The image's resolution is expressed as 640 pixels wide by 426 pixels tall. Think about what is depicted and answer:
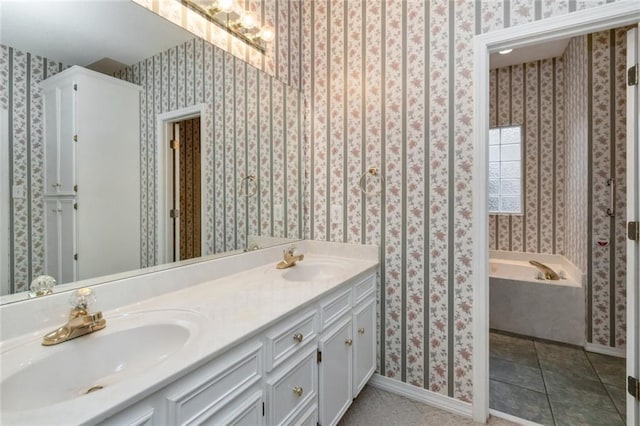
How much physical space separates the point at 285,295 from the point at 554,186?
11.4 ft

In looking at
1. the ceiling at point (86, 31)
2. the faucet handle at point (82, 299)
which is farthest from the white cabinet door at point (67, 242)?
the ceiling at point (86, 31)

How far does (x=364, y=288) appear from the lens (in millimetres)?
1786

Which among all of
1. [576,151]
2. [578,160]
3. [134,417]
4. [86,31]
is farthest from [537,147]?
[134,417]

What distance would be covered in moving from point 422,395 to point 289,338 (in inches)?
47.2

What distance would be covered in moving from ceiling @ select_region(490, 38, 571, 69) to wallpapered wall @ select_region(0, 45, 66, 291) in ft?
11.6

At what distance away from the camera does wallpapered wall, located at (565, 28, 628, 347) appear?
2357 mm

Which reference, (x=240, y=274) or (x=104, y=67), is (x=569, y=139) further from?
(x=104, y=67)

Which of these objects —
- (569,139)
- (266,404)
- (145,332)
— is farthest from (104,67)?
(569,139)

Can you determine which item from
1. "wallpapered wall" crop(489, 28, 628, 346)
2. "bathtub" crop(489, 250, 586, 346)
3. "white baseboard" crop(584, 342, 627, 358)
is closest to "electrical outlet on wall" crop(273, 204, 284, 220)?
"bathtub" crop(489, 250, 586, 346)

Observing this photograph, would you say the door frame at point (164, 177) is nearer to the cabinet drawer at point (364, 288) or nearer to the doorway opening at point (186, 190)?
the doorway opening at point (186, 190)

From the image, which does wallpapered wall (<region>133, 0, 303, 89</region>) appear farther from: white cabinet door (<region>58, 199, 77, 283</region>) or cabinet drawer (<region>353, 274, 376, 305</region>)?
cabinet drawer (<region>353, 274, 376, 305</region>)

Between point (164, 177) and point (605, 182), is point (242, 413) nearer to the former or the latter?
point (164, 177)

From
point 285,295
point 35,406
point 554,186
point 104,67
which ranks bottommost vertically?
point 35,406

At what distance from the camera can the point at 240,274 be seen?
5.37 ft
